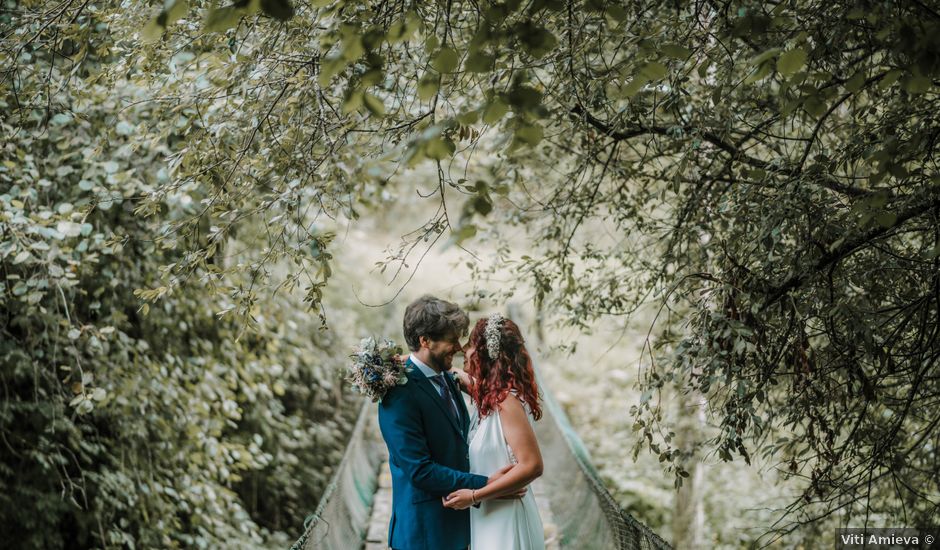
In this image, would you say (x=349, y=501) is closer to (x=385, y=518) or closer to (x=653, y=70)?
(x=385, y=518)

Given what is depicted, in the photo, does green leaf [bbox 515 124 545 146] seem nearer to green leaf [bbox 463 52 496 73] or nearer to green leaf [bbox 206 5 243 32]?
green leaf [bbox 463 52 496 73]

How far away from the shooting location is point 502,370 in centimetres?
234

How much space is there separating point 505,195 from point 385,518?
3408 millimetres

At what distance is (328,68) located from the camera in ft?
4.56

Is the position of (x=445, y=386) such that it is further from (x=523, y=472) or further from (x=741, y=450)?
(x=741, y=450)

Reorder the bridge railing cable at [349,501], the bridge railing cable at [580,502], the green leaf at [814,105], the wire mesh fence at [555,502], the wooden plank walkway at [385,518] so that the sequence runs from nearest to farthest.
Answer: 1. the green leaf at [814,105]
2. the bridge railing cable at [580,502]
3. the wire mesh fence at [555,502]
4. the bridge railing cable at [349,501]
5. the wooden plank walkway at [385,518]

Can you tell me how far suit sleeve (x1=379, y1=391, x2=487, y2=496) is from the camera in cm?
212

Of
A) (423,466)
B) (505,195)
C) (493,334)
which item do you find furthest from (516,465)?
(505,195)

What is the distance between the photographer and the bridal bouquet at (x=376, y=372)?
7.16 feet

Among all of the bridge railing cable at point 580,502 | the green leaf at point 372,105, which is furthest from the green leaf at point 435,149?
the bridge railing cable at point 580,502

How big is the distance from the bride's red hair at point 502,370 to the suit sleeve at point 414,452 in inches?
9.8

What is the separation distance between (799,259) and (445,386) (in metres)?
1.11

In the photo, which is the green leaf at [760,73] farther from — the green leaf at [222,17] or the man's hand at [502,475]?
the man's hand at [502,475]

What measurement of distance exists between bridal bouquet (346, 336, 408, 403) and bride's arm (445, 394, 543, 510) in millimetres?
341
